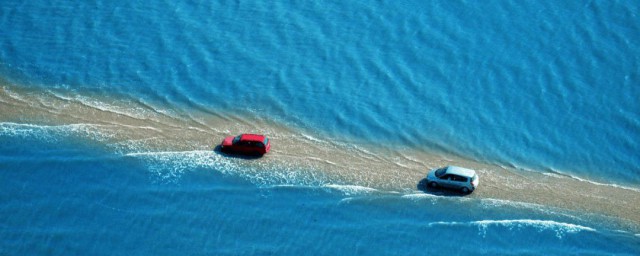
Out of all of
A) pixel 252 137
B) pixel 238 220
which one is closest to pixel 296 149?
pixel 252 137

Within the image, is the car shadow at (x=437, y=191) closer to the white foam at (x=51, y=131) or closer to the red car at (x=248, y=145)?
the red car at (x=248, y=145)

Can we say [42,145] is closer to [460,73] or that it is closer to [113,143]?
[113,143]

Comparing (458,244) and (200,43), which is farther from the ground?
(200,43)

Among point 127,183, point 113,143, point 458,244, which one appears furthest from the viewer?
point 113,143

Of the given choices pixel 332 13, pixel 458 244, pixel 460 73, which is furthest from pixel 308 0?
pixel 458 244

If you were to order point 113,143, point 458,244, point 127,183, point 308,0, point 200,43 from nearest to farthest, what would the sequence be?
1. point 458,244
2. point 127,183
3. point 113,143
4. point 200,43
5. point 308,0

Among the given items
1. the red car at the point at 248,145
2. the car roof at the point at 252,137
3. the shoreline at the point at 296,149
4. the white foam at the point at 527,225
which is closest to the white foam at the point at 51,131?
the shoreline at the point at 296,149

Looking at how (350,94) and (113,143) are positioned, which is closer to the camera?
(113,143)
